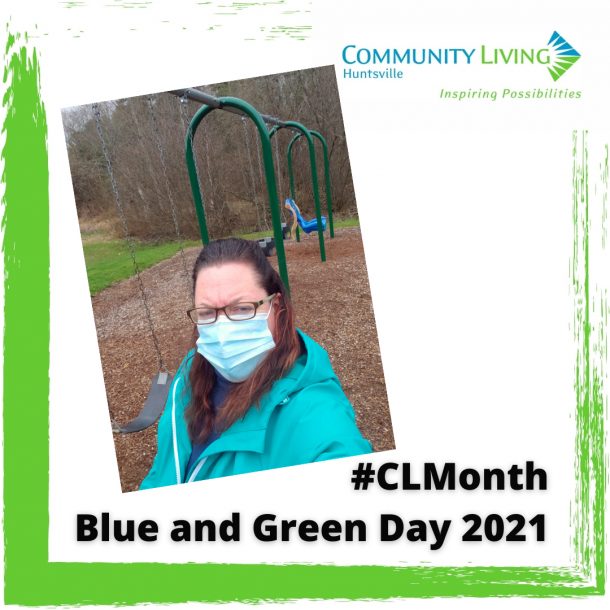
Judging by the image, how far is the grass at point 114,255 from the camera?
10.7 feet

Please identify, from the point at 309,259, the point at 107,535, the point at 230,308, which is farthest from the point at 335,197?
the point at 107,535

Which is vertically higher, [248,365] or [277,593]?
[248,365]

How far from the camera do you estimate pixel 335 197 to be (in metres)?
5.38

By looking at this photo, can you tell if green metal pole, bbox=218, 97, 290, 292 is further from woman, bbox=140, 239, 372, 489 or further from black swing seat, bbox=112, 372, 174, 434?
black swing seat, bbox=112, 372, 174, 434

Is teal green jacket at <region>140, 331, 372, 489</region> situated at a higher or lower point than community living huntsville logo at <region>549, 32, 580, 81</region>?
lower

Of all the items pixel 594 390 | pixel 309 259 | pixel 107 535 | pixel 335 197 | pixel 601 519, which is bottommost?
pixel 601 519

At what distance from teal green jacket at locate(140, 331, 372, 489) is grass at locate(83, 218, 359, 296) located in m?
2.09

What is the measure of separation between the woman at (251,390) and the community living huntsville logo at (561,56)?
126 cm

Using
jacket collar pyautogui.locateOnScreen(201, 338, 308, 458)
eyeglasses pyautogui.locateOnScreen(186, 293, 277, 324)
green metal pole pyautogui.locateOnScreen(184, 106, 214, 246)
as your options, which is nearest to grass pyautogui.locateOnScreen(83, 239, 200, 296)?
green metal pole pyautogui.locateOnScreen(184, 106, 214, 246)

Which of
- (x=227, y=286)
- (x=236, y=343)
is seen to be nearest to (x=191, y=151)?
(x=227, y=286)

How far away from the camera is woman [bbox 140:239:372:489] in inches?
52.2

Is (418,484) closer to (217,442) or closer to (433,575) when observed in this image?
(433,575)

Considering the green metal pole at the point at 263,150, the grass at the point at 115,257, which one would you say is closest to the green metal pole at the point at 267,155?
the green metal pole at the point at 263,150

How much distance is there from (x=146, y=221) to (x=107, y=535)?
274 centimetres
